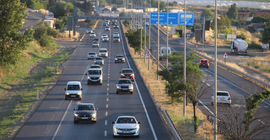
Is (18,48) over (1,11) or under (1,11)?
under

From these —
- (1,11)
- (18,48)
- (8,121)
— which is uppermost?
(1,11)

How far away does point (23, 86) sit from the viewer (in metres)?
43.1

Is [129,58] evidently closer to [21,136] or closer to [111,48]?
[111,48]

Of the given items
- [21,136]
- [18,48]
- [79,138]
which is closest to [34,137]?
[21,136]

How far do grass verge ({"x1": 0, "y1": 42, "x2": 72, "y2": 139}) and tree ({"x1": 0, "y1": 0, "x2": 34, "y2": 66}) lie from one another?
2.17 meters

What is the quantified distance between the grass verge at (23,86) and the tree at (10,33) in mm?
2169

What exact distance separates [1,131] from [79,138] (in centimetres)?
593

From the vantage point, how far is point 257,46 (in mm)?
107375

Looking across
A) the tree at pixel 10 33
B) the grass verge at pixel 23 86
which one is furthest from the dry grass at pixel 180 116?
the tree at pixel 10 33

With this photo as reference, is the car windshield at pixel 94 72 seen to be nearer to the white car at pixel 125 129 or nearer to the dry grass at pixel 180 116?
the dry grass at pixel 180 116

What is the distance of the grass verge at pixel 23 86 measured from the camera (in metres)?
26.6

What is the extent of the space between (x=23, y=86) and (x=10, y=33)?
7783mm

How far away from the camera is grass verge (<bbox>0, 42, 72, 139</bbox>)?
2662 cm

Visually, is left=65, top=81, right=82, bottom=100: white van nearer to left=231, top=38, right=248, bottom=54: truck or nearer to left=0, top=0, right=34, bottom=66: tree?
left=0, top=0, right=34, bottom=66: tree
